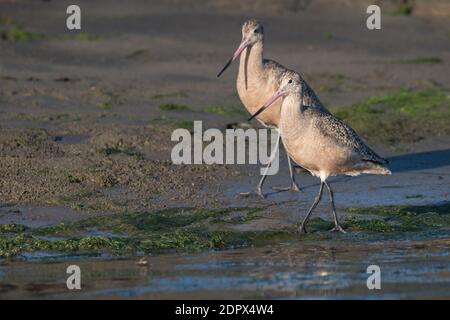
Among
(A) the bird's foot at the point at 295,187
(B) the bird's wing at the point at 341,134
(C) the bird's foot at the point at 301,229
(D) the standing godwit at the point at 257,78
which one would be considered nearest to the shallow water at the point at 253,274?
(C) the bird's foot at the point at 301,229

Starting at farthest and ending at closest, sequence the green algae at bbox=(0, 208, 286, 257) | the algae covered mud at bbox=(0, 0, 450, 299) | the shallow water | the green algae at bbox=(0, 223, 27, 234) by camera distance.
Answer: the green algae at bbox=(0, 223, 27, 234) < the green algae at bbox=(0, 208, 286, 257) < the algae covered mud at bbox=(0, 0, 450, 299) < the shallow water

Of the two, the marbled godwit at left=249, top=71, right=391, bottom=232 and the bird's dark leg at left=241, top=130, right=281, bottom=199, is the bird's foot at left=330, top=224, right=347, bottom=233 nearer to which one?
the marbled godwit at left=249, top=71, right=391, bottom=232

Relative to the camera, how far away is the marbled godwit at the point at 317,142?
9.09m

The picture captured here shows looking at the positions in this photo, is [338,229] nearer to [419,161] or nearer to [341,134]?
[341,134]

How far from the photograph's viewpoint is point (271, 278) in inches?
301

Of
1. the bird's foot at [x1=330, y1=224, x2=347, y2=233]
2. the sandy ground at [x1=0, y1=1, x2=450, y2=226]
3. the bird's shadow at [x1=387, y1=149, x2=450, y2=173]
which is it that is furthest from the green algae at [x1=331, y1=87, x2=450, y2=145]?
the bird's foot at [x1=330, y1=224, x2=347, y2=233]

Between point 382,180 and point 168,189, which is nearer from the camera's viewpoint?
point 168,189

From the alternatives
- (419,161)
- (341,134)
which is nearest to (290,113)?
(341,134)

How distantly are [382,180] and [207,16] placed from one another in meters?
7.93

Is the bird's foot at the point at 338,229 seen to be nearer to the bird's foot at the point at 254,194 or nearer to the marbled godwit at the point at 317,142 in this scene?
the marbled godwit at the point at 317,142

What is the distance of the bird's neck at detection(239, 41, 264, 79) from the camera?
1091cm

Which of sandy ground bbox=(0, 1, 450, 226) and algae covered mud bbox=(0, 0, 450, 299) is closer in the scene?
algae covered mud bbox=(0, 0, 450, 299)

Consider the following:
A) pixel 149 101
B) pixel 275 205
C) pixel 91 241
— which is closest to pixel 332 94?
pixel 149 101

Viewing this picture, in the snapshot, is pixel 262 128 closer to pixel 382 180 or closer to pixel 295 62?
pixel 382 180
